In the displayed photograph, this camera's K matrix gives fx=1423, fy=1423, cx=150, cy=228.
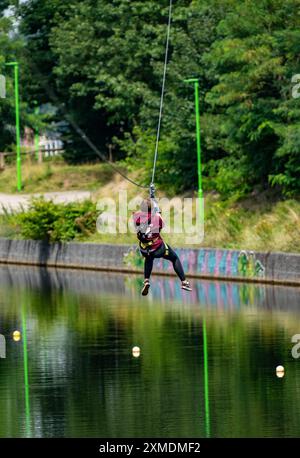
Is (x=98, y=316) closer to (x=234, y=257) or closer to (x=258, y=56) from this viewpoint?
(x=234, y=257)

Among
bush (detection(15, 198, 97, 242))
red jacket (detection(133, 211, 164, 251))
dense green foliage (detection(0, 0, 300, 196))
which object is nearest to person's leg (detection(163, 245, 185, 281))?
red jacket (detection(133, 211, 164, 251))

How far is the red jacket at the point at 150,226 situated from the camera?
29875 mm

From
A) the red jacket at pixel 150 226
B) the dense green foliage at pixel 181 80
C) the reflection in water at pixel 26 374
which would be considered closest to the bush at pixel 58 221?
the dense green foliage at pixel 181 80

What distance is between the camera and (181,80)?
6091 cm

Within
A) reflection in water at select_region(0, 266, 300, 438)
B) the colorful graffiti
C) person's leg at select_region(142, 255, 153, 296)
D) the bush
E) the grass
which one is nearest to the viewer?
reflection in water at select_region(0, 266, 300, 438)

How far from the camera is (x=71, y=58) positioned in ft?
236

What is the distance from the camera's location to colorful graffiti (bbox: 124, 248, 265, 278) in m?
45.4

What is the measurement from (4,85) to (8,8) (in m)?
11.9

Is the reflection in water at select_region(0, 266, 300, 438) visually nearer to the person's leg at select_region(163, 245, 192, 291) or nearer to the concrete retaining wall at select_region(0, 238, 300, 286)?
the concrete retaining wall at select_region(0, 238, 300, 286)

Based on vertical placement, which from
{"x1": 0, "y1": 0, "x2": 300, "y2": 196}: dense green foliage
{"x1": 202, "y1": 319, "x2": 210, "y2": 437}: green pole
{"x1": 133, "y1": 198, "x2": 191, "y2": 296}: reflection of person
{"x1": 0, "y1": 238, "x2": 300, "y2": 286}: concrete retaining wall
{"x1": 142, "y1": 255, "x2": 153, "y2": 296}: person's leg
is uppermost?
{"x1": 0, "y1": 0, "x2": 300, "y2": 196}: dense green foliage

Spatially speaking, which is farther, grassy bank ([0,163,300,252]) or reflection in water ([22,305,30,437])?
grassy bank ([0,163,300,252])

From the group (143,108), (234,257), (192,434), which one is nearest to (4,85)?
(143,108)

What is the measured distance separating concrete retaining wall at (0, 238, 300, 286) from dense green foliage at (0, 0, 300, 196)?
478 centimetres

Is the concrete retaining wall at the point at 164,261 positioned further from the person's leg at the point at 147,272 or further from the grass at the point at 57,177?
the grass at the point at 57,177
